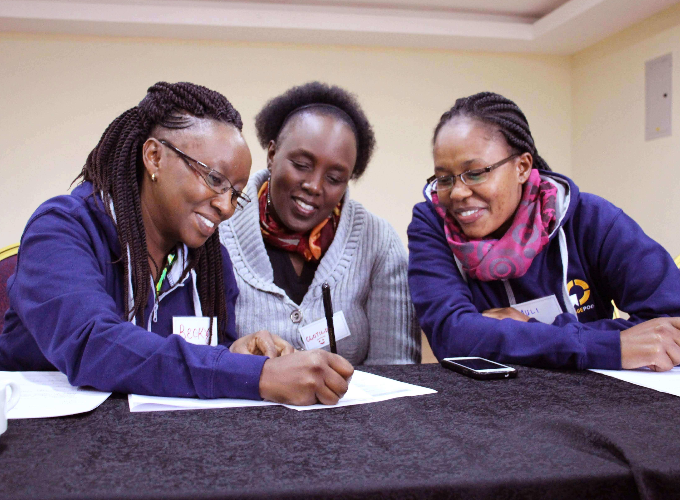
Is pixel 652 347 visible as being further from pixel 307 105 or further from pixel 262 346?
pixel 307 105

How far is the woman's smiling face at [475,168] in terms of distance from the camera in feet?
5.21

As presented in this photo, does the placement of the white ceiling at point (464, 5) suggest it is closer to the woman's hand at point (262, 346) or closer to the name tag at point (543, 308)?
the name tag at point (543, 308)

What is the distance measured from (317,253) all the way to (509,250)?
664mm

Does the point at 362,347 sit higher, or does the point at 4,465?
the point at 4,465

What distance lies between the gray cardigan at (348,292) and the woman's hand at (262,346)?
0.47 metres

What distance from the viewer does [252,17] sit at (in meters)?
4.07

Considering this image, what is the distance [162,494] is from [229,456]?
12 centimetres

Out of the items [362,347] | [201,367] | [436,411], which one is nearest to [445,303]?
[362,347]

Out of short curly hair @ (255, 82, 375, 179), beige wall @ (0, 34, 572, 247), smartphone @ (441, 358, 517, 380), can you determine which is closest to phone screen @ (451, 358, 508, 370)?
smartphone @ (441, 358, 517, 380)

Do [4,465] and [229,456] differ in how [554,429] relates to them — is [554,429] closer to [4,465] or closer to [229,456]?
[229,456]

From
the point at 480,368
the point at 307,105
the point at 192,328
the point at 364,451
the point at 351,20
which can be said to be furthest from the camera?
the point at 351,20

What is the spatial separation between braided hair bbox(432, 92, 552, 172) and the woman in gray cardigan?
397 mm

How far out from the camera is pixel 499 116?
1645 millimetres

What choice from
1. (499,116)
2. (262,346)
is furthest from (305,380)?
(499,116)
